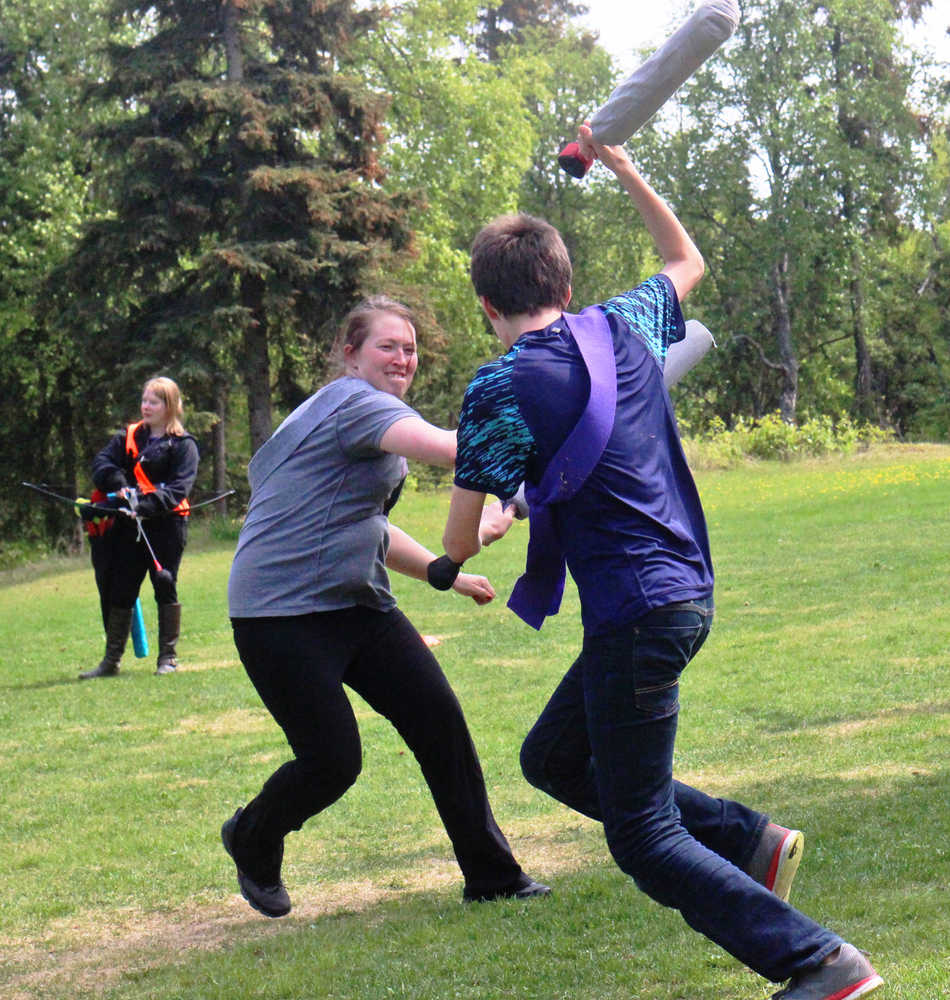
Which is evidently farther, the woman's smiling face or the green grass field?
the woman's smiling face

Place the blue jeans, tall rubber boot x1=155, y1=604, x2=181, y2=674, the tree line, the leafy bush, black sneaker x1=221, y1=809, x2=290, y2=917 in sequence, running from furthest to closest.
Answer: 1. the leafy bush
2. the tree line
3. tall rubber boot x1=155, y1=604, x2=181, y2=674
4. black sneaker x1=221, y1=809, x2=290, y2=917
5. the blue jeans

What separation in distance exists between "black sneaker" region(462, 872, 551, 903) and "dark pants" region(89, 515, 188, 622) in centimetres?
690

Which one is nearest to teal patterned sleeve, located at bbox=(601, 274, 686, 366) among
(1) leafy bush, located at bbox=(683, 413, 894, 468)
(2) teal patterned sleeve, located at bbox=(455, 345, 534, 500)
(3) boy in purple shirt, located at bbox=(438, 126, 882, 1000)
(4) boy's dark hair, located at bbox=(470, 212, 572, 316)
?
(3) boy in purple shirt, located at bbox=(438, 126, 882, 1000)

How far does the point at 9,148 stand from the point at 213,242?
798cm

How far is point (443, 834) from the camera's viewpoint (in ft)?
20.7

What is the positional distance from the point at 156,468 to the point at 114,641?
63.3 inches

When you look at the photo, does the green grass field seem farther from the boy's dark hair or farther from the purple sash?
the boy's dark hair

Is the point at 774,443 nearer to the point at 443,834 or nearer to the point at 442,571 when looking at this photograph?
the point at 443,834

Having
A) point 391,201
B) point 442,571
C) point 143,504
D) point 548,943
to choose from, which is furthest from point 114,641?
point 391,201

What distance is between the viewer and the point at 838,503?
24.0m

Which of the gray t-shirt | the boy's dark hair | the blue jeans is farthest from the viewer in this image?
the gray t-shirt

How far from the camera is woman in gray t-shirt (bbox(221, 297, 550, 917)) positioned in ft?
14.7

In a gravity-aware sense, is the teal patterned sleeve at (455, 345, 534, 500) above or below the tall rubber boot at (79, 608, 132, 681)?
above

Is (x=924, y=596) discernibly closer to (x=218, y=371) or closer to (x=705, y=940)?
(x=705, y=940)
